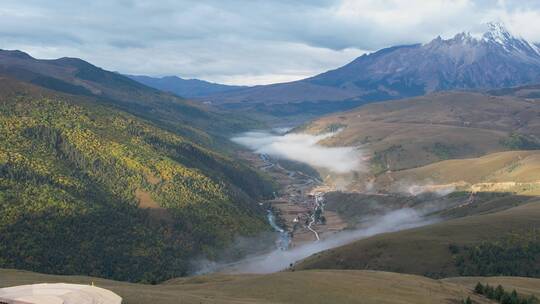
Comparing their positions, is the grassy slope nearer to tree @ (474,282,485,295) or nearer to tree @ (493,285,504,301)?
tree @ (474,282,485,295)

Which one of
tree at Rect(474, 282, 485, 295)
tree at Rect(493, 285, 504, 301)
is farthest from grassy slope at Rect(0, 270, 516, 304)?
tree at Rect(493, 285, 504, 301)

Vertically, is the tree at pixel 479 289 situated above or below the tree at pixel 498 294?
below

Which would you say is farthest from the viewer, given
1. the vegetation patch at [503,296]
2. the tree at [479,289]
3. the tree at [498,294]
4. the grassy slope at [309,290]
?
the tree at [479,289]

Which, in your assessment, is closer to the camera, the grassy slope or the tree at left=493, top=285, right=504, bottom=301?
the grassy slope

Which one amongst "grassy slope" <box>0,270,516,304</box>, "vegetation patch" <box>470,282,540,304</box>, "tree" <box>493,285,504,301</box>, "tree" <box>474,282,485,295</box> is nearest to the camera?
"grassy slope" <box>0,270,516,304</box>

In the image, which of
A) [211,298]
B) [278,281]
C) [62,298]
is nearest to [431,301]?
[278,281]

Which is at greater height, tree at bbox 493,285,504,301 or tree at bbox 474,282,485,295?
tree at bbox 493,285,504,301

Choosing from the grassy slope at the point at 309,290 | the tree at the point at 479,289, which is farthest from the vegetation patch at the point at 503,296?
the grassy slope at the point at 309,290

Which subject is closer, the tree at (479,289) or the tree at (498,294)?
the tree at (498,294)

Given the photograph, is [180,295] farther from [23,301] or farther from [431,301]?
[431,301]

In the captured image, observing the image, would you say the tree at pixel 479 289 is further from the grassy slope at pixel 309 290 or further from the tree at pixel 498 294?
the tree at pixel 498 294
